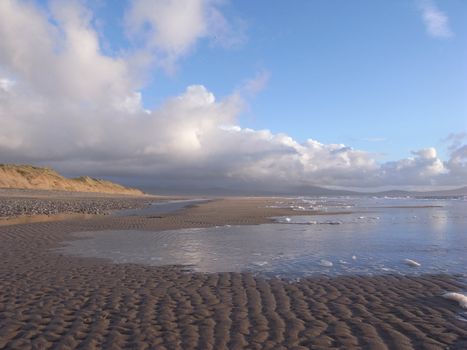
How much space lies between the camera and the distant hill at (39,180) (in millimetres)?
116869

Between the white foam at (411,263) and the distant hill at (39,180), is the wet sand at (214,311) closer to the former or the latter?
the white foam at (411,263)

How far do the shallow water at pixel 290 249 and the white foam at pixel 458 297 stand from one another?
326 cm

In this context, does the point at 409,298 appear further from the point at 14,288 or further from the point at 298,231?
the point at 298,231

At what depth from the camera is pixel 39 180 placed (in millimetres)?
129500

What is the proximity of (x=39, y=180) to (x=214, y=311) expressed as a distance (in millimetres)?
136859

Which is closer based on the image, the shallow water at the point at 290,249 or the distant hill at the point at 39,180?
the shallow water at the point at 290,249

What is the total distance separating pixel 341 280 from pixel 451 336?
485 centimetres

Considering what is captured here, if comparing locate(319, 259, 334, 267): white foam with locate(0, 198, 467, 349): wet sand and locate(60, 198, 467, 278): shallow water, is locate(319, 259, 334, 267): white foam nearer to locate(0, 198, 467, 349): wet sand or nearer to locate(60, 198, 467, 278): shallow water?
locate(60, 198, 467, 278): shallow water

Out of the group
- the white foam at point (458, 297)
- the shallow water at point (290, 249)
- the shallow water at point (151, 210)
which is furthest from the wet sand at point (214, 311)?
the shallow water at point (151, 210)

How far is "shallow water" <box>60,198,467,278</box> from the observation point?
1441 cm

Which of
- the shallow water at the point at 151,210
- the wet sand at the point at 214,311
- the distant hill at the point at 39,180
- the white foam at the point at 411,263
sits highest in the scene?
the distant hill at the point at 39,180

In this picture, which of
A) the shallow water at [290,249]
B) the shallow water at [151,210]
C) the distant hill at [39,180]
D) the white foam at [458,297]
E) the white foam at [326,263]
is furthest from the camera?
the distant hill at [39,180]

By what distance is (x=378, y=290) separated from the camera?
1113 cm

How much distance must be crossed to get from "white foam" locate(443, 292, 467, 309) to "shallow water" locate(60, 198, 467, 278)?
3.26m
